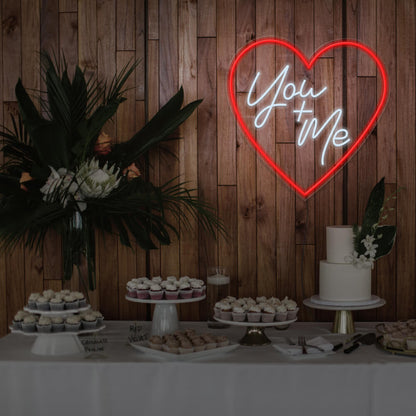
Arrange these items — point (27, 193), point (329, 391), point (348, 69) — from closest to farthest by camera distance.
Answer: point (329, 391)
point (27, 193)
point (348, 69)

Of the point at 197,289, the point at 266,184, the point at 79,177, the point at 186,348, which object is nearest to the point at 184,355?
the point at 186,348

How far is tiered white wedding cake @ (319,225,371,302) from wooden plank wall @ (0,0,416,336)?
0.36 m


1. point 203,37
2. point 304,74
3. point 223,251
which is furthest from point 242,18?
point 223,251

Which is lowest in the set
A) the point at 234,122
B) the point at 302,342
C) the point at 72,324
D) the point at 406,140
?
the point at 302,342

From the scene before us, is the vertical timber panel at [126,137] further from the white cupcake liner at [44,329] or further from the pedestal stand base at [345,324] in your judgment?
the pedestal stand base at [345,324]

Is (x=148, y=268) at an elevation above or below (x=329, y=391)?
above

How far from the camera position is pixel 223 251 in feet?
9.36

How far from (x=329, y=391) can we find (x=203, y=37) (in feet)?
6.08

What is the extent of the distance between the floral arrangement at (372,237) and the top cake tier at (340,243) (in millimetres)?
30

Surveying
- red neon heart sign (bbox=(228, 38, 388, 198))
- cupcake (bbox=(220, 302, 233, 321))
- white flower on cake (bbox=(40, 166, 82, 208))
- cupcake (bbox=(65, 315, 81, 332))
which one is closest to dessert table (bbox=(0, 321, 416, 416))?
cupcake (bbox=(65, 315, 81, 332))

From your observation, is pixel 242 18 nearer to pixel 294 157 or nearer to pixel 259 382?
pixel 294 157

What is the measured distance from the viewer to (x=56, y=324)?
2107 mm

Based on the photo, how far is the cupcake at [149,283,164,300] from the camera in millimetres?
2322

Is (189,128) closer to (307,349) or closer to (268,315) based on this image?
(268,315)
